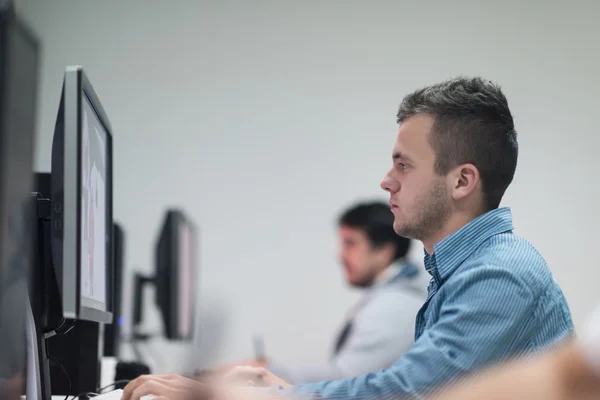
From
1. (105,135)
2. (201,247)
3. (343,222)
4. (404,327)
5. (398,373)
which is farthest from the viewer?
(201,247)

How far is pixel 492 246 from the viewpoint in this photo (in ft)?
3.55

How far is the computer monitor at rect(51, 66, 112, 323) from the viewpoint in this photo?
0.93 m

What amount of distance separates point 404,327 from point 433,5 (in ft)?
6.01

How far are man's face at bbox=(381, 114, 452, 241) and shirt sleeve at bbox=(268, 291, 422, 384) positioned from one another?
4.36 feet

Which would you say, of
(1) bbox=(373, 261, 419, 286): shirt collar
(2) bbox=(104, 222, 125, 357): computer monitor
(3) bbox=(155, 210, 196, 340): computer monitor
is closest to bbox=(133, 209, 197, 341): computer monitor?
(3) bbox=(155, 210, 196, 340): computer monitor

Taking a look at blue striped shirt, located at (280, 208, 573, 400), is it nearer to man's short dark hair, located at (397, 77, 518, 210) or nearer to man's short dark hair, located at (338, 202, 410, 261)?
man's short dark hair, located at (397, 77, 518, 210)

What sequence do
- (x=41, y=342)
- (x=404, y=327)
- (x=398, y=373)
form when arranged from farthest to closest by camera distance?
(x=404, y=327), (x=41, y=342), (x=398, y=373)

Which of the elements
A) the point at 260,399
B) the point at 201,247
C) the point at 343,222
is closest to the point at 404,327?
the point at 343,222

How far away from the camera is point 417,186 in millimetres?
1202

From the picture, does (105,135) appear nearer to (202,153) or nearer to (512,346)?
(512,346)

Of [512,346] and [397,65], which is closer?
[512,346]

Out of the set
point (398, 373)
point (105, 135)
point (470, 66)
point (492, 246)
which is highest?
point (470, 66)

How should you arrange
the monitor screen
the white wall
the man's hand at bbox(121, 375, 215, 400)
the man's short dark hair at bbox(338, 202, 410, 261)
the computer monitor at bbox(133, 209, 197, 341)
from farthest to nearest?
the white wall → the man's short dark hair at bbox(338, 202, 410, 261) → the computer monitor at bbox(133, 209, 197, 341) → the monitor screen → the man's hand at bbox(121, 375, 215, 400)

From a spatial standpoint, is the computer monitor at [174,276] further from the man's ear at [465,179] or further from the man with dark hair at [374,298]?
the man's ear at [465,179]
